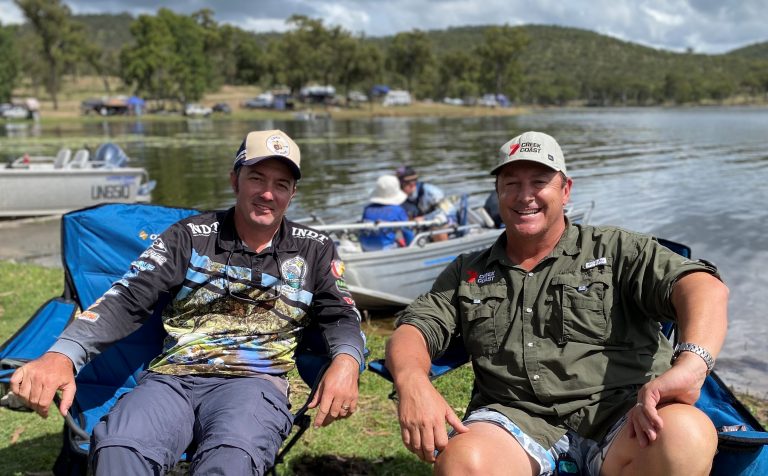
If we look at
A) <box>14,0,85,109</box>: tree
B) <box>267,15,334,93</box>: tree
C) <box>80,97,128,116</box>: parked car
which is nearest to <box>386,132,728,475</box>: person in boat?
<box>80,97,128,116</box>: parked car

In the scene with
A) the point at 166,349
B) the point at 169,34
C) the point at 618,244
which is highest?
the point at 169,34

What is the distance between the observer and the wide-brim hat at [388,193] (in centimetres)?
779

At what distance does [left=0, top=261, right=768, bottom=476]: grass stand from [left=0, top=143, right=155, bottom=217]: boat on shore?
A: 33.4 ft

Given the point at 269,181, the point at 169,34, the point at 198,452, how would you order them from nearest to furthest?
the point at 198,452 → the point at 269,181 → the point at 169,34

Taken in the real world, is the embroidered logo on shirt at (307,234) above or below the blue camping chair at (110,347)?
above

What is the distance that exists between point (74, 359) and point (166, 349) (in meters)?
0.47

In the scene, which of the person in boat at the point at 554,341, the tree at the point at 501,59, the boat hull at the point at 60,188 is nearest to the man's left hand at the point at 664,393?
the person in boat at the point at 554,341

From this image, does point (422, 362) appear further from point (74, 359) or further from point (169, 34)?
point (169, 34)

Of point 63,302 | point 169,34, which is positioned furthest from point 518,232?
point 169,34

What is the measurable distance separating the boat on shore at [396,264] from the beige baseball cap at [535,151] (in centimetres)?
415

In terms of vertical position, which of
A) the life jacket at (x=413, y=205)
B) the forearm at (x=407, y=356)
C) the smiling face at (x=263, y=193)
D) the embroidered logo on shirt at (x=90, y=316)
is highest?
the smiling face at (x=263, y=193)

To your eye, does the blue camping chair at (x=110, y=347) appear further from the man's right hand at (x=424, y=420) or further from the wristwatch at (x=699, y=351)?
the wristwatch at (x=699, y=351)

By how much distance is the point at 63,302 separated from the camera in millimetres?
3551

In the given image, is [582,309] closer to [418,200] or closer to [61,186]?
[418,200]
